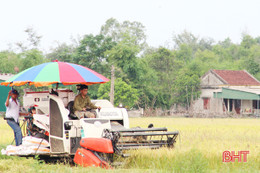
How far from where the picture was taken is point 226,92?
141 ft

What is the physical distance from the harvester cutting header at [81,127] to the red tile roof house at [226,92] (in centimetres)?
3314

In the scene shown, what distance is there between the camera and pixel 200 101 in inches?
1845

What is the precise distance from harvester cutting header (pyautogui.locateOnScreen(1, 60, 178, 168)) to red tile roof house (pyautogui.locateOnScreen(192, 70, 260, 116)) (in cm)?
3314

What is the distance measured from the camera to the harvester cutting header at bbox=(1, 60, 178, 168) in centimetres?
927

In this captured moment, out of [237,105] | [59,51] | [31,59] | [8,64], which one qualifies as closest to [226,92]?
[237,105]

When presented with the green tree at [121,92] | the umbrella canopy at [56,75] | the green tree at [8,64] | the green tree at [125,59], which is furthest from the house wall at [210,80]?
the umbrella canopy at [56,75]

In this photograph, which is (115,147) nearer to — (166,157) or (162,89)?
(166,157)

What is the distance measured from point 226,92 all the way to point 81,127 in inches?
1368

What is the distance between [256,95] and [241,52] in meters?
26.3

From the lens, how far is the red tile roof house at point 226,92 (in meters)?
43.2

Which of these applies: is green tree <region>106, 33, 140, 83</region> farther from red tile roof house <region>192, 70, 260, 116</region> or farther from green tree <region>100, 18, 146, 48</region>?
green tree <region>100, 18, 146, 48</region>

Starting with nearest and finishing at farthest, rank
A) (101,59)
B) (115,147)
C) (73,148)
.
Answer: (115,147), (73,148), (101,59)

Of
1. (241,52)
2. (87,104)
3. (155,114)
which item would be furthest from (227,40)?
(87,104)

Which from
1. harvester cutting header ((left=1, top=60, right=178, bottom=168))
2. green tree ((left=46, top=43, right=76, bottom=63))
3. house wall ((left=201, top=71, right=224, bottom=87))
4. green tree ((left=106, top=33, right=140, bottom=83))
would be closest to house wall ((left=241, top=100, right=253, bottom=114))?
house wall ((left=201, top=71, right=224, bottom=87))
